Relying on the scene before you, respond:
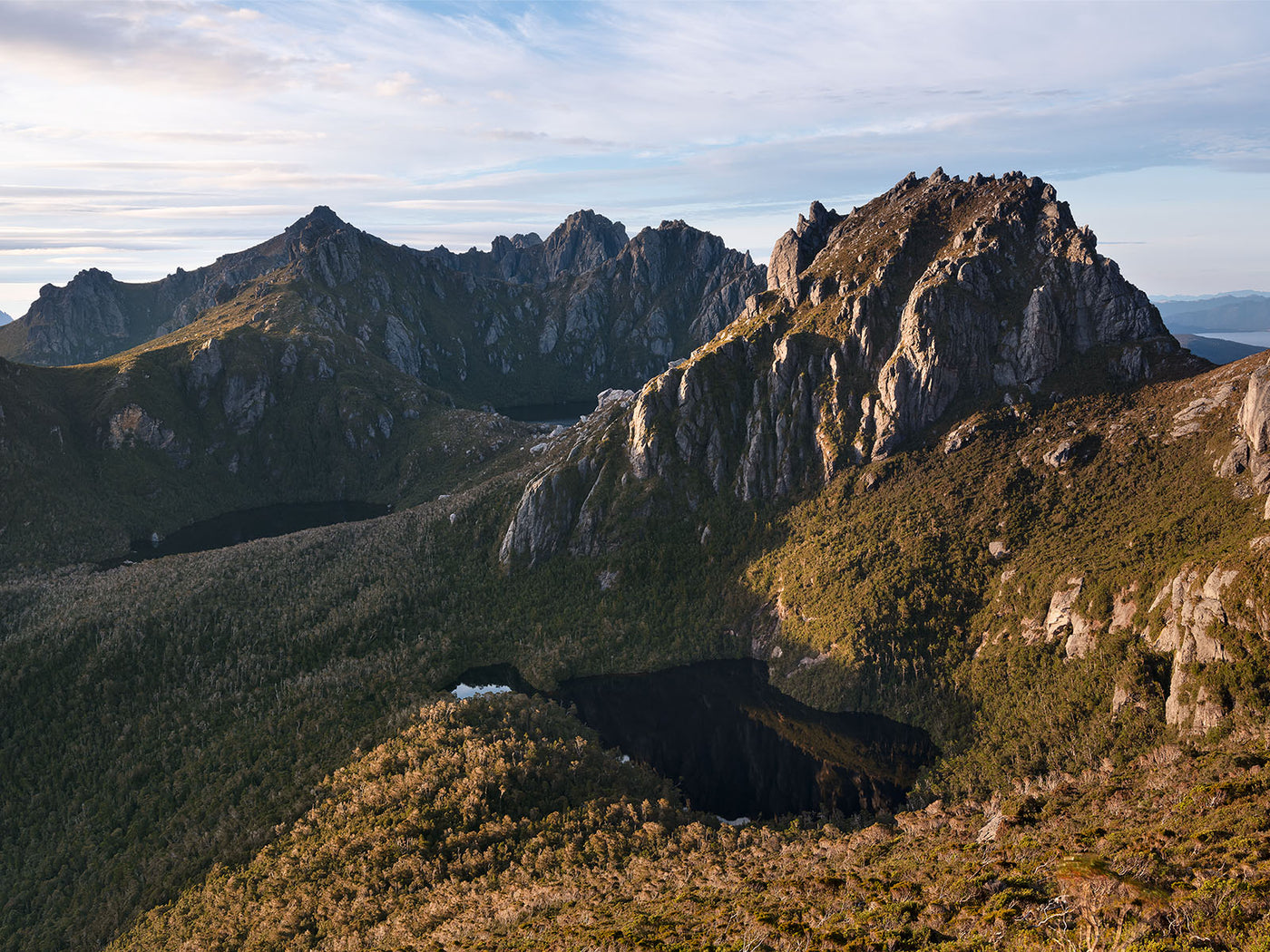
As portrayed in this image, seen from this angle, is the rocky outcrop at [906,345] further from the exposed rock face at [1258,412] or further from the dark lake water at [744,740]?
the dark lake water at [744,740]

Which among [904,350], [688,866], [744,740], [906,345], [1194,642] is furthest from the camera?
[904,350]

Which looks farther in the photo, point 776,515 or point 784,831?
point 776,515

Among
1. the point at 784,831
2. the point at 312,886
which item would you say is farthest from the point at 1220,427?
the point at 312,886

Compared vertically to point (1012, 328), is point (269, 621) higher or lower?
lower

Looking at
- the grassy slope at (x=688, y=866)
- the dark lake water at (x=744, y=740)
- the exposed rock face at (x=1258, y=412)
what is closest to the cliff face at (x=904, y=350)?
the exposed rock face at (x=1258, y=412)

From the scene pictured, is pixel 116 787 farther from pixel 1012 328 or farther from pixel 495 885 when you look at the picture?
pixel 1012 328

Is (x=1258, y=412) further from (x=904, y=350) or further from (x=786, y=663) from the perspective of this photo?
(x=786, y=663)

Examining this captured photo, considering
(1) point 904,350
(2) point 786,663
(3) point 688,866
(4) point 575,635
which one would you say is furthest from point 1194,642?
(4) point 575,635
